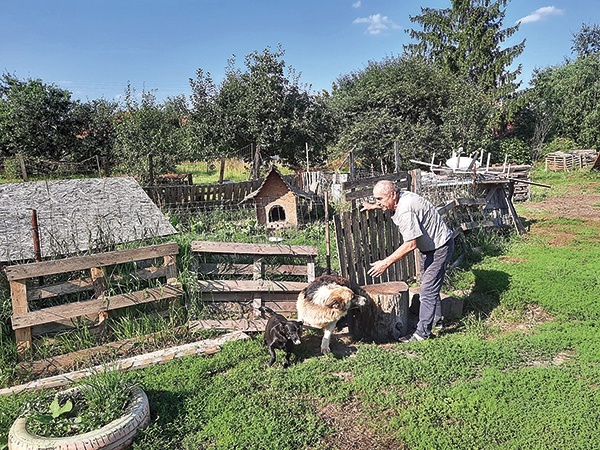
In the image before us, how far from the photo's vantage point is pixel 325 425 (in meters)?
3.51

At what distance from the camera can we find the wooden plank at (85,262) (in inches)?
175

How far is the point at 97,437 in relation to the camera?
3.04 meters

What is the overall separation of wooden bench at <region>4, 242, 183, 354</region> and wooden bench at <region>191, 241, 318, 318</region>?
387 mm

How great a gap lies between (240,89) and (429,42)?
→ 59.3 ft

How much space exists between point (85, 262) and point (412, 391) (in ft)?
12.3

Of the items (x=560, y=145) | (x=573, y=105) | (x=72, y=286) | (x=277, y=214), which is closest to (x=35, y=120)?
(x=277, y=214)

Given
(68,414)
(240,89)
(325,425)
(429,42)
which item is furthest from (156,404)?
(429,42)

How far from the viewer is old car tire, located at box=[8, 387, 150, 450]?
2924 mm

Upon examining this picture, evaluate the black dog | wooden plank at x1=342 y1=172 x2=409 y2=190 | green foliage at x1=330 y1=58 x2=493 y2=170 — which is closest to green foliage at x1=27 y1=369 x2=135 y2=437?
the black dog

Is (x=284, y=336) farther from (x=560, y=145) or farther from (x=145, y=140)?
(x=560, y=145)

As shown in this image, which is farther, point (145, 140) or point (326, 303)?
point (145, 140)

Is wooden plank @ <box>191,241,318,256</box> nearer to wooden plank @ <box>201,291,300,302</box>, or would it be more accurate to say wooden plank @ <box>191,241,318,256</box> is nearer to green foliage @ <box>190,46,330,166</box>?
wooden plank @ <box>201,291,300,302</box>

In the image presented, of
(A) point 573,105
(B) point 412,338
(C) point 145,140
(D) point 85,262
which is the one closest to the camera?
(D) point 85,262

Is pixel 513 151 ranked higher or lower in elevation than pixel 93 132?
lower
